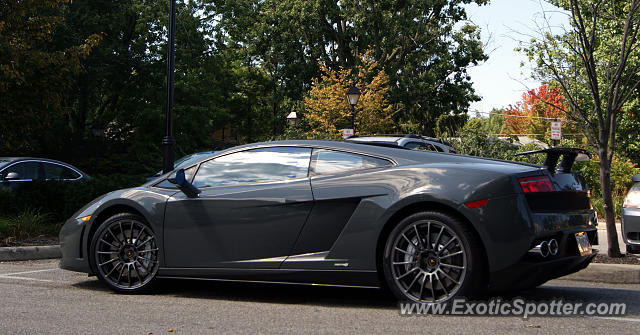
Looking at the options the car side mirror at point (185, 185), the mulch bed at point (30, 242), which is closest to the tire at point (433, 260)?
the car side mirror at point (185, 185)

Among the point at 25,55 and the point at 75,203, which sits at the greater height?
the point at 25,55

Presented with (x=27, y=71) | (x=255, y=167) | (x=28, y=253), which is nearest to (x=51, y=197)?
(x=27, y=71)

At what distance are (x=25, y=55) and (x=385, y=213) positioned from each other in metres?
9.35

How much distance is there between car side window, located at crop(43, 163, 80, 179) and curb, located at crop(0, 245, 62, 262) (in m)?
6.29

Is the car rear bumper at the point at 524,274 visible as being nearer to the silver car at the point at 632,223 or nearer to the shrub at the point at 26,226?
the silver car at the point at 632,223

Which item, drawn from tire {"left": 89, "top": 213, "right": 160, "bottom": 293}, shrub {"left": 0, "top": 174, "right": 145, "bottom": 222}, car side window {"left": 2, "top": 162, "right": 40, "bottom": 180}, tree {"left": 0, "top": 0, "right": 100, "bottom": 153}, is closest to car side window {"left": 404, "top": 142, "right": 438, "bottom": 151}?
shrub {"left": 0, "top": 174, "right": 145, "bottom": 222}

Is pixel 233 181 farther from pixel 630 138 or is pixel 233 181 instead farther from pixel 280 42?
pixel 280 42

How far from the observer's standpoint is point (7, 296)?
20.7ft

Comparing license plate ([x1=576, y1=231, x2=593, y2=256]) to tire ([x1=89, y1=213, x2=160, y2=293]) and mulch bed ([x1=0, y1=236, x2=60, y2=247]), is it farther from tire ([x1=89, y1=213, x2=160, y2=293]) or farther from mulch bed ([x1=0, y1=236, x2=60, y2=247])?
mulch bed ([x1=0, y1=236, x2=60, y2=247])

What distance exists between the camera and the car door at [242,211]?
5.94 meters

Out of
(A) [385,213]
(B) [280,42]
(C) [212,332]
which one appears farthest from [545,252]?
(B) [280,42]

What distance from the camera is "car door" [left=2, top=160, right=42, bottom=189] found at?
1481 cm

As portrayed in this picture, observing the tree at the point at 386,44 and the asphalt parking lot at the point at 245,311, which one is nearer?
the asphalt parking lot at the point at 245,311

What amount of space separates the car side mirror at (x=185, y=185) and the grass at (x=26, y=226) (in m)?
5.36
